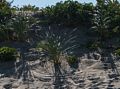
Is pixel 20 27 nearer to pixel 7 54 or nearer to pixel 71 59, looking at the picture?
pixel 7 54

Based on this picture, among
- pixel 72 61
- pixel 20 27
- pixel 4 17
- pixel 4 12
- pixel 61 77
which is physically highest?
pixel 4 12

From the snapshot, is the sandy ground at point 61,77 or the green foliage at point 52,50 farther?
the green foliage at point 52,50

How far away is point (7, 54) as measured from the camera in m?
16.7

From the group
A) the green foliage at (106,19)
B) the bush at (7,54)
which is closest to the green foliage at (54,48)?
the bush at (7,54)

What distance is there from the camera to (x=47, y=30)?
19.9 m

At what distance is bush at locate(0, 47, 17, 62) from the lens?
54.5 ft

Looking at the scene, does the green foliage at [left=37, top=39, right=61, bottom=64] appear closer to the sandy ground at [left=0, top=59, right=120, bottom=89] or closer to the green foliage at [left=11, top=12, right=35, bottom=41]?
the sandy ground at [left=0, top=59, right=120, bottom=89]

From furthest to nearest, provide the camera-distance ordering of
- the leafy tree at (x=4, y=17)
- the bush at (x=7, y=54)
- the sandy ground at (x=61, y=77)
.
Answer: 1. the leafy tree at (x=4, y=17)
2. the bush at (x=7, y=54)
3. the sandy ground at (x=61, y=77)

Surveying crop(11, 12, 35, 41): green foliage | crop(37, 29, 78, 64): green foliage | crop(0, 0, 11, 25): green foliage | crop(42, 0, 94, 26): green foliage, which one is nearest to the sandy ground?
crop(37, 29, 78, 64): green foliage

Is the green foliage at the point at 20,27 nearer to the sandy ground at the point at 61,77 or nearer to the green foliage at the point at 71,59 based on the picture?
the sandy ground at the point at 61,77

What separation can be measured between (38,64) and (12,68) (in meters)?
0.92

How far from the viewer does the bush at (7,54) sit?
54.5 feet

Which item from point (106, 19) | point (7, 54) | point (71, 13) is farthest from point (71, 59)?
point (71, 13)

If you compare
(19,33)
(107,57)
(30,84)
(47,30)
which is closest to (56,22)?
(47,30)
